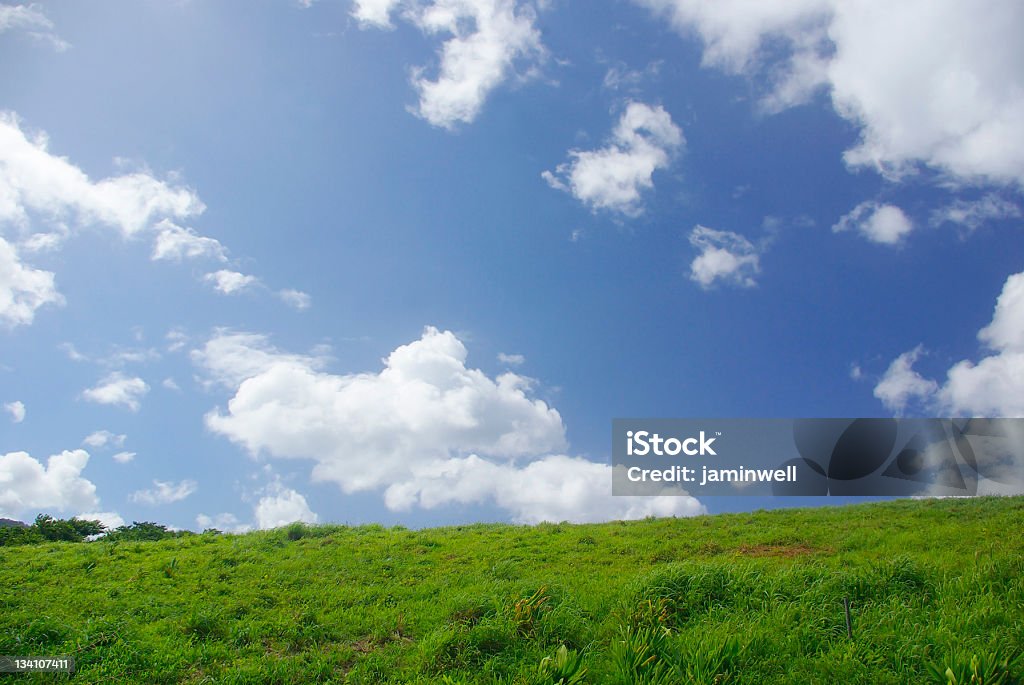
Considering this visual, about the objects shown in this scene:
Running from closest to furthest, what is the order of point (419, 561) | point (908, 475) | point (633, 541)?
point (419, 561)
point (633, 541)
point (908, 475)

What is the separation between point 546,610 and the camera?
11953 mm

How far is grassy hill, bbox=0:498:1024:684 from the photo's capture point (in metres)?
10.2

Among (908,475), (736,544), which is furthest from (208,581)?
(908,475)

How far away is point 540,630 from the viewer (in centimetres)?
1147

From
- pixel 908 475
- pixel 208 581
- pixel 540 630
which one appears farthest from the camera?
pixel 908 475

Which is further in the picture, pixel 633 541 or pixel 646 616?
pixel 633 541

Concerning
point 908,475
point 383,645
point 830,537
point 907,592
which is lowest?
point 383,645

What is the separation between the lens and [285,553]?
61.4 ft

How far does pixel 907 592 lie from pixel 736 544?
19.9 ft

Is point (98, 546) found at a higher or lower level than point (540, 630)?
higher

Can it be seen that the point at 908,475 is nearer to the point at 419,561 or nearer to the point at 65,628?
the point at 419,561

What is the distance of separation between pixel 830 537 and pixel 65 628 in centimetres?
1817

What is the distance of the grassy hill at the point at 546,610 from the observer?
10.2 meters

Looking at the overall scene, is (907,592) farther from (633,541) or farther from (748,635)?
(633,541)
